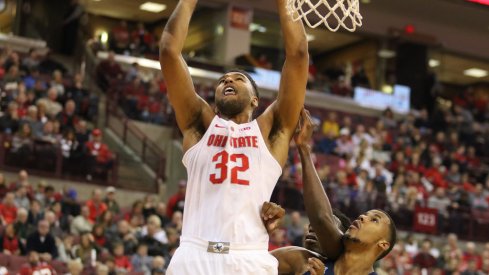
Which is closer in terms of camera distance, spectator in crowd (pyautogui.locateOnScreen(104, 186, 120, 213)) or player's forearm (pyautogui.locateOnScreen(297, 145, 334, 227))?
player's forearm (pyautogui.locateOnScreen(297, 145, 334, 227))

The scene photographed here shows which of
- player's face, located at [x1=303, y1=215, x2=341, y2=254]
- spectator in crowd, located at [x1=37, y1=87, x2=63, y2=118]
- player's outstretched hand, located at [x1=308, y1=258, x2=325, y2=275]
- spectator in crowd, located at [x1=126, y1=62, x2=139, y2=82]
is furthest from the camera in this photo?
spectator in crowd, located at [x1=126, y1=62, x2=139, y2=82]

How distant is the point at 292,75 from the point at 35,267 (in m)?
8.37

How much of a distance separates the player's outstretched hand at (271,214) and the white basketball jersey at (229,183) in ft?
0.11

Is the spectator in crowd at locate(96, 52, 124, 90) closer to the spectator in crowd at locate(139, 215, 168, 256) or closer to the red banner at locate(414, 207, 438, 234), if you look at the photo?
the spectator in crowd at locate(139, 215, 168, 256)

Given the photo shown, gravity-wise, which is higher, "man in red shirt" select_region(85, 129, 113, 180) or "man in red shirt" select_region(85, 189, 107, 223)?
"man in red shirt" select_region(85, 129, 113, 180)

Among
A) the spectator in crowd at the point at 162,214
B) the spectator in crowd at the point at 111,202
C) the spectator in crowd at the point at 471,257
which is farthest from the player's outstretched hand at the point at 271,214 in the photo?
the spectator in crowd at the point at 471,257

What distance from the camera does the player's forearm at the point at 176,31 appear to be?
605cm

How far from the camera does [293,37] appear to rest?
6.09 metres

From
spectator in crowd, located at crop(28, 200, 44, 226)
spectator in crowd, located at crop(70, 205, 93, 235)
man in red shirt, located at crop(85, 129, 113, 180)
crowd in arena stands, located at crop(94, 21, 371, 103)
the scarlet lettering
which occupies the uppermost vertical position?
crowd in arena stands, located at crop(94, 21, 371, 103)

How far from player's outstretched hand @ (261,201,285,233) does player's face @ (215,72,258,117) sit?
0.57m

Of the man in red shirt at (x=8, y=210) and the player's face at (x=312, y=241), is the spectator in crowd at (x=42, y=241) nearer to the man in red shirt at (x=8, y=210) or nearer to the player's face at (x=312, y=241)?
the man in red shirt at (x=8, y=210)

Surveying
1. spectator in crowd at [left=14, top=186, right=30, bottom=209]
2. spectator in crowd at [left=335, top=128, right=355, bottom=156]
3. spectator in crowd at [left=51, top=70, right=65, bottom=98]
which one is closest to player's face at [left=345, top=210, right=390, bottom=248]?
spectator in crowd at [left=14, top=186, right=30, bottom=209]

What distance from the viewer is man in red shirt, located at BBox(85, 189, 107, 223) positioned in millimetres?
16297

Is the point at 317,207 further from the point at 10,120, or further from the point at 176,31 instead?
the point at 10,120
